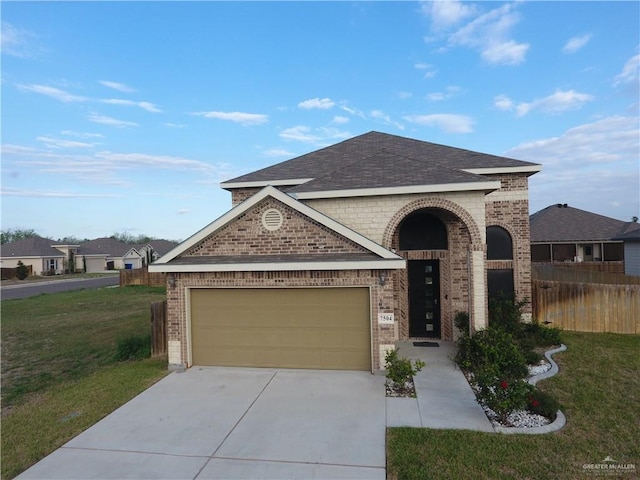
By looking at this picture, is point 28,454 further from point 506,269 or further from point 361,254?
point 506,269

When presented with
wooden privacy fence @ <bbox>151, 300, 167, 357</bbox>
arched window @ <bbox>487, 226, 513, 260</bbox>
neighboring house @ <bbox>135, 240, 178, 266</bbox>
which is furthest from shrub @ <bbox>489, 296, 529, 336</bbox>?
neighboring house @ <bbox>135, 240, 178, 266</bbox>

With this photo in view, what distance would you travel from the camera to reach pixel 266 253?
9.10m

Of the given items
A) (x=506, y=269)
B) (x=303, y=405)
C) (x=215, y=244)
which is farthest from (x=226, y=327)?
(x=506, y=269)

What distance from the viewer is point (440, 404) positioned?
6.92m

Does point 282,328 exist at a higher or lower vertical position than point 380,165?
lower

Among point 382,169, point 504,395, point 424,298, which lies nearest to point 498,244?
point 424,298

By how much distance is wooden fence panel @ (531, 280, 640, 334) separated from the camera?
11.5 metres

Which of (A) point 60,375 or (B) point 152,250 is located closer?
(A) point 60,375

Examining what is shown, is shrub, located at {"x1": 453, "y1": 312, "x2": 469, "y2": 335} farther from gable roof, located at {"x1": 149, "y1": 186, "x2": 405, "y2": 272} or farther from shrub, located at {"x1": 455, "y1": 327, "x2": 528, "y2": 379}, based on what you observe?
gable roof, located at {"x1": 149, "y1": 186, "x2": 405, "y2": 272}

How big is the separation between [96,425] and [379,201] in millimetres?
7855

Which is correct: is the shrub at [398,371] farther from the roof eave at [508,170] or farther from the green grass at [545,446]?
the roof eave at [508,170]

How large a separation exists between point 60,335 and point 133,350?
5.33 m

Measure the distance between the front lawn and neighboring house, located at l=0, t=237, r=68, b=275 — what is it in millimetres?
39035
